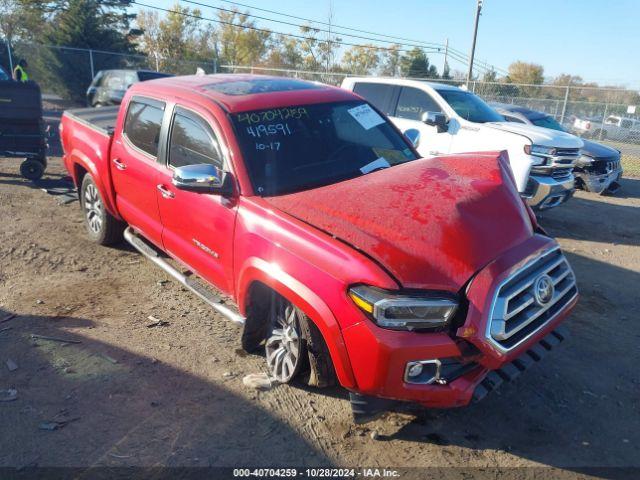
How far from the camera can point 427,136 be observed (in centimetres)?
799

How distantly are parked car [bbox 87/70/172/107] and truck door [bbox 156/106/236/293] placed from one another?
940 cm

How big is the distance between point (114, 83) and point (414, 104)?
950 cm

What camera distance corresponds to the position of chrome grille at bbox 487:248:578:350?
102 inches

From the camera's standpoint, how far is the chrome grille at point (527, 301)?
2.60 meters

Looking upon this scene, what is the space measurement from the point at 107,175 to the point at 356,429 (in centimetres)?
375

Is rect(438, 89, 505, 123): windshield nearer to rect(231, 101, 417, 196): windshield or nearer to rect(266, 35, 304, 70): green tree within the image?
rect(231, 101, 417, 196): windshield

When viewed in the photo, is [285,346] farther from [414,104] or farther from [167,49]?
[167,49]

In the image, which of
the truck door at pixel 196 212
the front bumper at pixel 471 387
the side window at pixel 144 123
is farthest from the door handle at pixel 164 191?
the front bumper at pixel 471 387

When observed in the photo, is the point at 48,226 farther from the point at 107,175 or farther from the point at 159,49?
the point at 159,49

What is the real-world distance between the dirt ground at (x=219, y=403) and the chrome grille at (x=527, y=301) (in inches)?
28.4

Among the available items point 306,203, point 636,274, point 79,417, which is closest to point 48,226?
point 79,417

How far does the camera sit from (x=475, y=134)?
755 centimetres

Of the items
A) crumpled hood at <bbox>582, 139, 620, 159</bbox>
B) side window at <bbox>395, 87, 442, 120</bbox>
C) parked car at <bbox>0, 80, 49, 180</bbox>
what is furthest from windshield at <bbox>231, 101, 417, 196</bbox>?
crumpled hood at <bbox>582, 139, 620, 159</bbox>

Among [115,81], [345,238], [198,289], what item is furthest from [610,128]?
[345,238]
